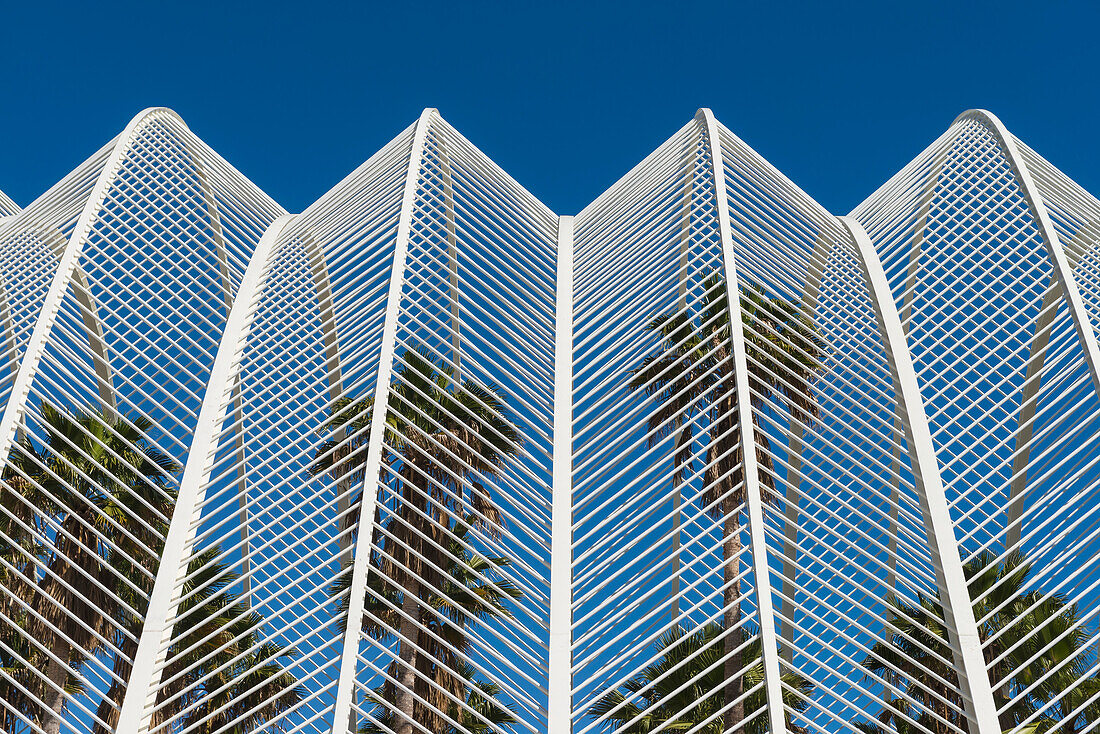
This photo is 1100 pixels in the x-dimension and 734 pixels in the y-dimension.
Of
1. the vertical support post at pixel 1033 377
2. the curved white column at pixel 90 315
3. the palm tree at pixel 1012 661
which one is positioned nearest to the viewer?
the vertical support post at pixel 1033 377

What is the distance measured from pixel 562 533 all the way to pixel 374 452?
102 inches

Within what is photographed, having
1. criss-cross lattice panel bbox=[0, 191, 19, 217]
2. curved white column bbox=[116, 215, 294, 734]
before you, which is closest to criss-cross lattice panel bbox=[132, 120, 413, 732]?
curved white column bbox=[116, 215, 294, 734]

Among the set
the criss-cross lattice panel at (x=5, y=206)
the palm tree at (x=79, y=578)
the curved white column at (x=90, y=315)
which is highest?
the criss-cross lattice panel at (x=5, y=206)

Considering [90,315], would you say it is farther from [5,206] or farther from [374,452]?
[374,452]

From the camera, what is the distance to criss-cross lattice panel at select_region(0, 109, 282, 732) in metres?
16.0

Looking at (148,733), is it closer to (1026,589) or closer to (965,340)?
(1026,589)

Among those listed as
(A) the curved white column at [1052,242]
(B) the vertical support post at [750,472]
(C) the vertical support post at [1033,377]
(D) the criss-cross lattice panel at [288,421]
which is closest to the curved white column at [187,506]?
(D) the criss-cross lattice panel at [288,421]

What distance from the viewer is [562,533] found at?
45.6 feet

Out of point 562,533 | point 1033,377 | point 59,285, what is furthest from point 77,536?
point 1033,377

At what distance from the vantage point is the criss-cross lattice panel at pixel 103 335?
16.0 meters

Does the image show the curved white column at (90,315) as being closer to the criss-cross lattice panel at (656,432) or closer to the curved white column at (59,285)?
the curved white column at (59,285)

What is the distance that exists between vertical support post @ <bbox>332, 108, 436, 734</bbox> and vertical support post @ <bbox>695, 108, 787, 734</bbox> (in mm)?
4529

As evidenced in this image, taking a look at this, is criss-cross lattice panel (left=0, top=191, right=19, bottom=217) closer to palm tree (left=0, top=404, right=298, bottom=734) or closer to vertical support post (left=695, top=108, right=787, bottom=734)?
palm tree (left=0, top=404, right=298, bottom=734)

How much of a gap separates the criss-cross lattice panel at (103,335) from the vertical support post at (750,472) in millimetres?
7400
